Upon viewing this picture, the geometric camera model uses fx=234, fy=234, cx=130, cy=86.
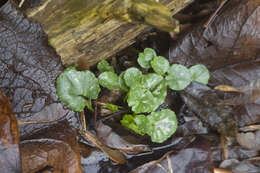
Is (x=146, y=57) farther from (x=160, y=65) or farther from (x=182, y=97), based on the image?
(x=182, y=97)

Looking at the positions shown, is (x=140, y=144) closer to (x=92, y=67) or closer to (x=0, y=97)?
(x=92, y=67)

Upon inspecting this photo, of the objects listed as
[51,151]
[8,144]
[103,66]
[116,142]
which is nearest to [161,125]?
[116,142]

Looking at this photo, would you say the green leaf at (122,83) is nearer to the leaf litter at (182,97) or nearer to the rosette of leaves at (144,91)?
the rosette of leaves at (144,91)

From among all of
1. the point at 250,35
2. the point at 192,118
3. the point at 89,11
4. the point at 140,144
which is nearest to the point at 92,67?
the point at 89,11

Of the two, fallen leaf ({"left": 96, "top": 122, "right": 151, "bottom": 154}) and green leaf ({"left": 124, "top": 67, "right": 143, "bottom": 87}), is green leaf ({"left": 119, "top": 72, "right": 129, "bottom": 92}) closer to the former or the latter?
green leaf ({"left": 124, "top": 67, "right": 143, "bottom": 87})

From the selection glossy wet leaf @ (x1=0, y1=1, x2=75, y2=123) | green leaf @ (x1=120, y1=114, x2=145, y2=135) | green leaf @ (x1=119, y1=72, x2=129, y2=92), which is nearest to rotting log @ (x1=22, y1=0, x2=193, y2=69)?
glossy wet leaf @ (x1=0, y1=1, x2=75, y2=123)

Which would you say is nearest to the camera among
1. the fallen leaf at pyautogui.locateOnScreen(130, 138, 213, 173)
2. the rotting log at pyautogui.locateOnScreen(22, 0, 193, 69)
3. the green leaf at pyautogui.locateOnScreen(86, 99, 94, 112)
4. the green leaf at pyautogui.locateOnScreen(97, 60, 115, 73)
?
the rotting log at pyautogui.locateOnScreen(22, 0, 193, 69)
